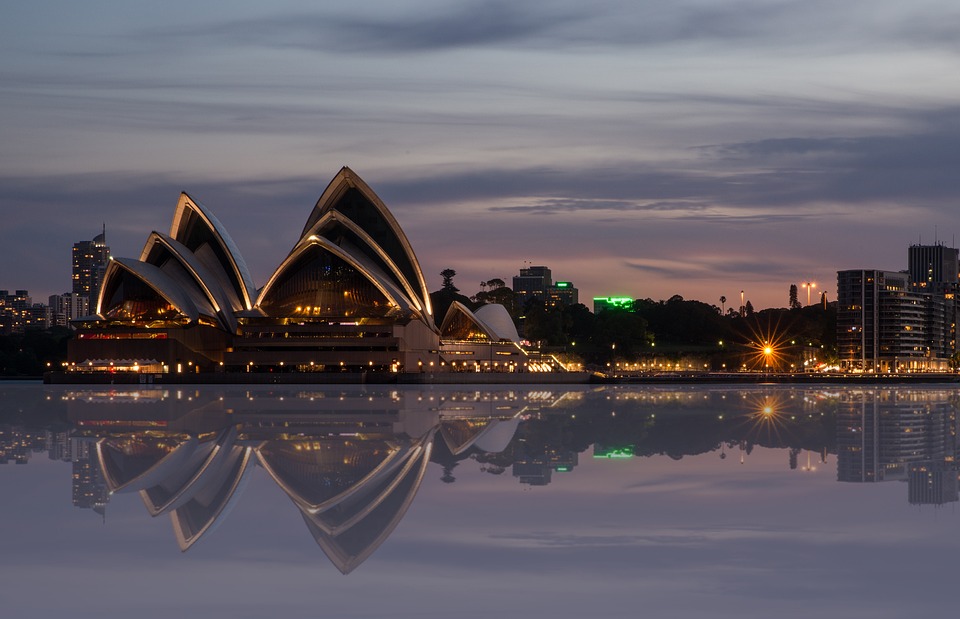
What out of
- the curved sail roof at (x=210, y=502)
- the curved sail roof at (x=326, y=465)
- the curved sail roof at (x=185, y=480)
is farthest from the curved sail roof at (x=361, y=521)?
the curved sail roof at (x=185, y=480)

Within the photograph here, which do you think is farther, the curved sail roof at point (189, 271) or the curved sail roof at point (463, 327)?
the curved sail roof at point (463, 327)

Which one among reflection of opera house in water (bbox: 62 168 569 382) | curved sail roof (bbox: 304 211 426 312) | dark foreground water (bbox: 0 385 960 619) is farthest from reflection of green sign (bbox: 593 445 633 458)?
curved sail roof (bbox: 304 211 426 312)

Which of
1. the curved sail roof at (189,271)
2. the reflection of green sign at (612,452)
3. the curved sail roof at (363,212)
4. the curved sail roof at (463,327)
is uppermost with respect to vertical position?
the curved sail roof at (363,212)

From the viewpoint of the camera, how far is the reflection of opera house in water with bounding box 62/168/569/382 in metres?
98.1

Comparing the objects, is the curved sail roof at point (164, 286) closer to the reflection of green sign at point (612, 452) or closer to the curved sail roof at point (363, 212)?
the curved sail roof at point (363, 212)

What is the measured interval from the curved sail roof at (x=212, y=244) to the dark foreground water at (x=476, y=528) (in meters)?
74.1

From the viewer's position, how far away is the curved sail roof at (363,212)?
97750mm

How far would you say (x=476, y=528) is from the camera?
1280 cm

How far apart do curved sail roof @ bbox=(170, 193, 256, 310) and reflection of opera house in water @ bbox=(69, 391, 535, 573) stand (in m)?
59.8

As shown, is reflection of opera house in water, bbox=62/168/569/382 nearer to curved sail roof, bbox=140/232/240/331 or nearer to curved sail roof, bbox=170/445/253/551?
curved sail roof, bbox=140/232/240/331

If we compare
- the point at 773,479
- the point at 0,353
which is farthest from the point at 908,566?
the point at 0,353

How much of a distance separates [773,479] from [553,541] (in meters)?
6.81

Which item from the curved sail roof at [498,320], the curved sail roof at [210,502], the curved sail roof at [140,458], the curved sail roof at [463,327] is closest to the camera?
the curved sail roof at [210,502]

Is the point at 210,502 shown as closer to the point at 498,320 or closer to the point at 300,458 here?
the point at 300,458
